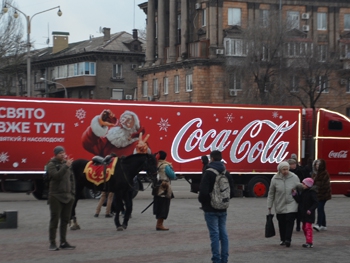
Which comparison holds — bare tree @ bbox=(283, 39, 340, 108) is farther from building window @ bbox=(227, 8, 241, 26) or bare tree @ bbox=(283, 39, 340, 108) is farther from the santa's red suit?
the santa's red suit

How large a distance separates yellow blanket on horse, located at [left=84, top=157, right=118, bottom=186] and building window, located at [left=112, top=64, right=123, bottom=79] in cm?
7406

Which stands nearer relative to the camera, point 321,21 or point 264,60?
point 264,60

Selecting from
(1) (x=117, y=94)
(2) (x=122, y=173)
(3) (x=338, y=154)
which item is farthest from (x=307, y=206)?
(1) (x=117, y=94)

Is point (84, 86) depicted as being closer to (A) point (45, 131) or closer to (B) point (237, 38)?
(B) point (237, 38)

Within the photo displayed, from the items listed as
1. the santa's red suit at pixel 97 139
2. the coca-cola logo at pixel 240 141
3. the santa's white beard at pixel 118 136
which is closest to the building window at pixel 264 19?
the coca-cola logo at pixel 240 141

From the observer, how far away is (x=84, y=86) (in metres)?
92.8

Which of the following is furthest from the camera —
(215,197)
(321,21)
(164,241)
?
(321,21)

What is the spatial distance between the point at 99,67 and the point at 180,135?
61749 millimetres

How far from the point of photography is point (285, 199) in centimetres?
1580

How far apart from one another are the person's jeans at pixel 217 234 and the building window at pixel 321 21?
64.8 metres

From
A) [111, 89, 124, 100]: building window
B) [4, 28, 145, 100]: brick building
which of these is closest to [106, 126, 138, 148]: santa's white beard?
[4, 28, 145, 100]: brick building

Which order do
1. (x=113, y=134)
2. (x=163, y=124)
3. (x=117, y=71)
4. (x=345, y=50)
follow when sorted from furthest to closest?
(x=117, y=71)
(x=345, y=50)
(x=163, y=124)
(x=113, y=134)

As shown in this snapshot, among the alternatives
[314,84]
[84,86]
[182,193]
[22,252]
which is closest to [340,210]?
[182,193]

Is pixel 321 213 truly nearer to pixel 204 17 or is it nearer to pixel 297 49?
pixel 297 49
